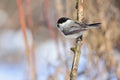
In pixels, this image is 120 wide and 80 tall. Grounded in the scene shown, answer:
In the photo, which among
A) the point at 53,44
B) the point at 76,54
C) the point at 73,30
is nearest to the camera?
the point at 76,54

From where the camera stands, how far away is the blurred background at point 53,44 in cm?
174

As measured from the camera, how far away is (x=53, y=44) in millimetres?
→ 2686

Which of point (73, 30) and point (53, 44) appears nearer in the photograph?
point (73, 30)

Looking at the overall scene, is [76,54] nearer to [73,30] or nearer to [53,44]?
[73,30]

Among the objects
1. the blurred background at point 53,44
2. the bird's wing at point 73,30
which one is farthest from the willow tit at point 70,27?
the blurred background at point 53,44

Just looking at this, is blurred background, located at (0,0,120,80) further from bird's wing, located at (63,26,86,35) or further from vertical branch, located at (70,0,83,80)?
vertical branch, located at (70,0,83,80)

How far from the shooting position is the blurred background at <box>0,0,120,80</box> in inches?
68.5

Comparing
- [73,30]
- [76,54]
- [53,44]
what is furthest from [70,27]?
[53,44]

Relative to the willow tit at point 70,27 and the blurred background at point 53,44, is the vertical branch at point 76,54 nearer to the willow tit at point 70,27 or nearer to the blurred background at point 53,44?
the willow tit at point 70,27

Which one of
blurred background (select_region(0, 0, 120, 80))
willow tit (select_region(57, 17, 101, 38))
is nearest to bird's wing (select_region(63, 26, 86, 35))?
willow tit (select_region(57, 17, 101, 38))

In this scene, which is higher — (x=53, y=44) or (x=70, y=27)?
(x=70, y=27)

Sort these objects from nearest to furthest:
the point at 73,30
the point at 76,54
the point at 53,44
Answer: the point at 76,54 → the point at 73,30 → the point at 53,44

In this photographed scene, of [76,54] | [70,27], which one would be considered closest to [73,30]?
[70,27]

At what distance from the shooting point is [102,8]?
1871 mm
